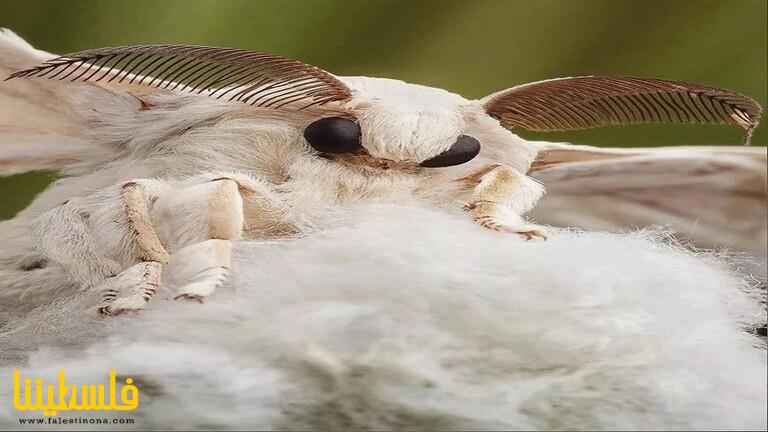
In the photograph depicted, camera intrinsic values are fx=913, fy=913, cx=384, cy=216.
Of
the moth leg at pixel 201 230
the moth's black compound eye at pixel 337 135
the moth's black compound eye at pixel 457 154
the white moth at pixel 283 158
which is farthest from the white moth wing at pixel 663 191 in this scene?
A: the moth leg at pixel 201 230

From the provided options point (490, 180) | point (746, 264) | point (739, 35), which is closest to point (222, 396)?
point (490, 180)

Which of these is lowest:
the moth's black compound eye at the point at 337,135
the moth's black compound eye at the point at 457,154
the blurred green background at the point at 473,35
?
the moth's black compound eye at the point at 457,154

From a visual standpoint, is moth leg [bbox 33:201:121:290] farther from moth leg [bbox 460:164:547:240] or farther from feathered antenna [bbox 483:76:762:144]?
feathered antenna [bbox 483:76:762:144]

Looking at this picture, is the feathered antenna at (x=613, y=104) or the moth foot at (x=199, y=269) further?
the feathered antenna at (x=613, y=104)

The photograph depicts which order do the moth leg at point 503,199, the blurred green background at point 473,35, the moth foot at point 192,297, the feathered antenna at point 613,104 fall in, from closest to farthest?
the moth foot at point 192,297, the moth leg at point 503,199, the feathered antenna at point 613,104, the blurred green background at point 473,35

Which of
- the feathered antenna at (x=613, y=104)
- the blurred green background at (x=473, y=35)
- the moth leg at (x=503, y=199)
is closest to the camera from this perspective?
the moth leg at (x=503, y=199)

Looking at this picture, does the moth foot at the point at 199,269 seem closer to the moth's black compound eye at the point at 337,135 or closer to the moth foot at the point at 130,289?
the moth foot at the point at 130,289

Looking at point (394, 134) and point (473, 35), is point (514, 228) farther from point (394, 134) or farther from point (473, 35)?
point (473, 35)

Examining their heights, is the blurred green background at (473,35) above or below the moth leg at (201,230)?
above

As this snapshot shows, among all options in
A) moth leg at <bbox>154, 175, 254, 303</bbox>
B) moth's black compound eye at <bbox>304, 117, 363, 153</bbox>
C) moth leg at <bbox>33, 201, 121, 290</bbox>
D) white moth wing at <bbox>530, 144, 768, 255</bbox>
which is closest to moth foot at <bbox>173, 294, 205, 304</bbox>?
moth leg at <bbox>154, 175, 254, 303</bbox>
